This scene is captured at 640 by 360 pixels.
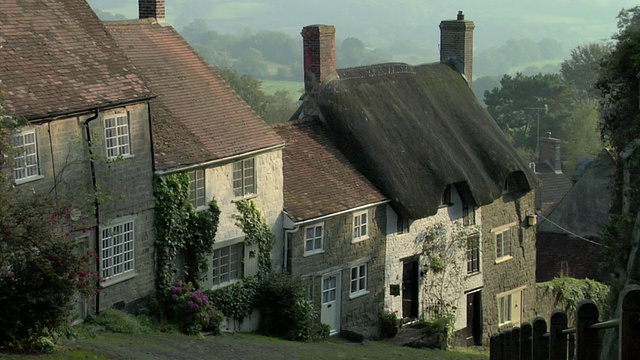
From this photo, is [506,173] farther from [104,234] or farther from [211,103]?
[104,234]

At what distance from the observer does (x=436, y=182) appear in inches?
1393

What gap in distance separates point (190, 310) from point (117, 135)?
444 cm

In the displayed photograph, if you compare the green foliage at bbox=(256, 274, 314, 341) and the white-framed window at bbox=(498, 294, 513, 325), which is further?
the white-framed window at bbox=(498, 294, 513, 325)

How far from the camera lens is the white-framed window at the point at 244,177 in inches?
1160

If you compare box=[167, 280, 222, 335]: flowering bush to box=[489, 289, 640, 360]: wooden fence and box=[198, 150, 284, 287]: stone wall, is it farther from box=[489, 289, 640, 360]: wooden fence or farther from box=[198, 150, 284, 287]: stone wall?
box=[489, 289, 640, 360]: wooden fence

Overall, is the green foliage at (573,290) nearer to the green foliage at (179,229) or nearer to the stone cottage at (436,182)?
the stone cottage at (436,182)

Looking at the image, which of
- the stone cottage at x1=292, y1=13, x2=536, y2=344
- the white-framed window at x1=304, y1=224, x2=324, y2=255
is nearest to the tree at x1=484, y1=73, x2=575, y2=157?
the stone cottage at x1=292, y1=13, x2=536, y2=344

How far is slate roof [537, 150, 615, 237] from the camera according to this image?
44781 millimetres

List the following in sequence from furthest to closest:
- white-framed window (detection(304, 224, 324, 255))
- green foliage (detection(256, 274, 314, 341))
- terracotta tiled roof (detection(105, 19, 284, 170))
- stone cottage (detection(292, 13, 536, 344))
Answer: stone cottage (detection(292, 13, 536, 344)), white-framed window (detection(304, 224, 324, 255)), green foliage (detection(256, 274, 314, 341)), terracotta tiled roof (detection(105, 19, 284, 170))

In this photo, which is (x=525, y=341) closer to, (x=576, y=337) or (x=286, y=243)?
(x=576, y=337)

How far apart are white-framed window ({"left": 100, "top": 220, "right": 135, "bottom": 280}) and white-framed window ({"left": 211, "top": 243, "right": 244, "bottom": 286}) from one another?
121 inches

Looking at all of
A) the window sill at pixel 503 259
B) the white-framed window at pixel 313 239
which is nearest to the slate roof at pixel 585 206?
the window sill at pixel 503 259

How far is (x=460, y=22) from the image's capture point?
143ft

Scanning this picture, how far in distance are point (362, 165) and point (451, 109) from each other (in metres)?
6.60
